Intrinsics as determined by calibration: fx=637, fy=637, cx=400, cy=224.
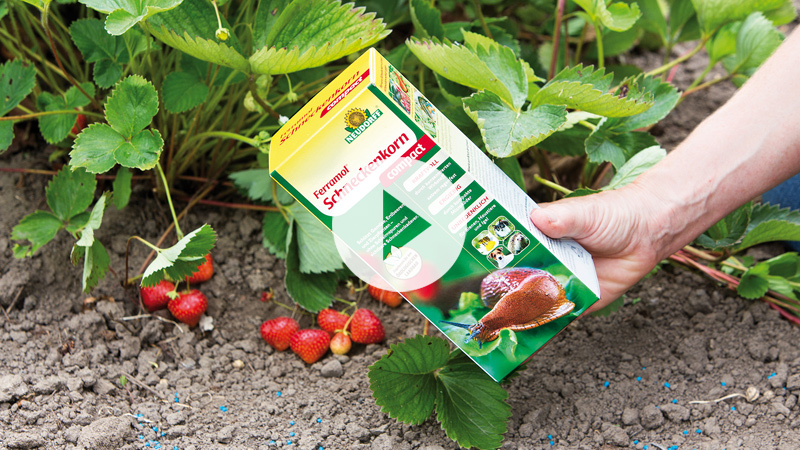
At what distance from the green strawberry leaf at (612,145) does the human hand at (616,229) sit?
A: 106 millimetres

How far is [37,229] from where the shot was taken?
113 centimetres

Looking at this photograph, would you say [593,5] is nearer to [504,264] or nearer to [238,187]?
[504,264]

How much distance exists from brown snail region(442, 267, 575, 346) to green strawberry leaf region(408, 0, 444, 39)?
0.56m

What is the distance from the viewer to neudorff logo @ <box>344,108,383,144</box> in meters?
0.76

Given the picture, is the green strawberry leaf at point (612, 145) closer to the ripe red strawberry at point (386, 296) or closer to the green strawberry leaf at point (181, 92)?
the ripe red strawberry at point (386, 296)

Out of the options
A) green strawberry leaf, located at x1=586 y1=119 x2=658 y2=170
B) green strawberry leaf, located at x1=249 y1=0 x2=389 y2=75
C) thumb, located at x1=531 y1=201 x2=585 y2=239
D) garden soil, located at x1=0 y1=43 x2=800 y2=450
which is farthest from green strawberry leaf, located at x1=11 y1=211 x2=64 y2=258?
green strawberry leaf, located at x1=586 y1=119 x2=658 y2=170

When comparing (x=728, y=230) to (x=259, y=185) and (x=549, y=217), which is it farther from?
(x=259, y=185)

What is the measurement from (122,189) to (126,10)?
17.2 inches

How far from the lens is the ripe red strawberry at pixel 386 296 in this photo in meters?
1.35

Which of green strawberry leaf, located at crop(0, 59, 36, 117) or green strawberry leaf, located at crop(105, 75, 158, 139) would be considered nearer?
green strawberry leaf, located at crop(105, 75, 158, 139)

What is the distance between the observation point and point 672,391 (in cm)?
113

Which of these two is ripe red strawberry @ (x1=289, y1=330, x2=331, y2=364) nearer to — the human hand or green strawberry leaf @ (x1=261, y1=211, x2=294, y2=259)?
green strawberry leaf @ (x1=261, y1=211, x2=294, y2=259)

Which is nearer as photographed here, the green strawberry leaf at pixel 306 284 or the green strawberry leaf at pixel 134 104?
the green strawberry leaf at pixel 134 104

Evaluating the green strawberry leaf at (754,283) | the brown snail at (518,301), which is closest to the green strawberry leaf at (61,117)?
the brown snail at (518,301)
